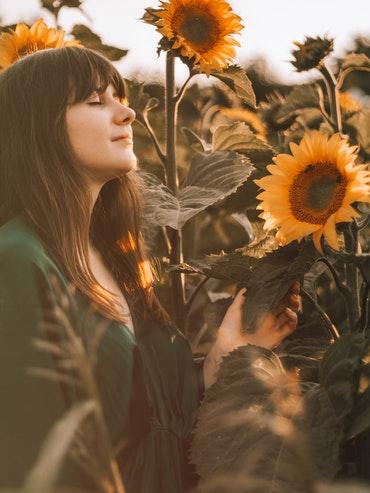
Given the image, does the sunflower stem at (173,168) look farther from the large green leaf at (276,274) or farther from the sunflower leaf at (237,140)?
the large green leaf at (276,274)

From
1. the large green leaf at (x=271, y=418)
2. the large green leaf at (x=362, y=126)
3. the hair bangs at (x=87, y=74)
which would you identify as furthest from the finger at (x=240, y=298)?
the large green leaf at (x=362, y=126)

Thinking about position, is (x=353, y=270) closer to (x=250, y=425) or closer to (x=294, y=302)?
(x=294, y=302)

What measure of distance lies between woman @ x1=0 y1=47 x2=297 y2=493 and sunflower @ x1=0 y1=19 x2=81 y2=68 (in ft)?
Answer: 0.62

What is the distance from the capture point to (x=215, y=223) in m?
1.84

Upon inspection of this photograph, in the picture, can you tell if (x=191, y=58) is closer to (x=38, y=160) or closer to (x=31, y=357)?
(x=38, y=160)

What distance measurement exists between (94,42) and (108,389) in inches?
27.7

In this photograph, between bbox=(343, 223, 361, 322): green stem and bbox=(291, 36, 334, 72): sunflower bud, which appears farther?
bbox=(291, 36, 334, 72): sunflower bud

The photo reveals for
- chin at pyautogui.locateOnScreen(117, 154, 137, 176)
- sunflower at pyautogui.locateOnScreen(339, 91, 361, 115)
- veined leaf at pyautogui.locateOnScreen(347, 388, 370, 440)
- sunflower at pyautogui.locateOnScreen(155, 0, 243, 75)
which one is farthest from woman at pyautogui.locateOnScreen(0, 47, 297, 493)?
sunflower at pyautogui.locateOnScreen(339, 91, 361, 115)

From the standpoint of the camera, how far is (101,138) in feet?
3.62

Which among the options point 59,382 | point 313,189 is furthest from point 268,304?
point 59,382

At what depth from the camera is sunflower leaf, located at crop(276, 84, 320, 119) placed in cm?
138

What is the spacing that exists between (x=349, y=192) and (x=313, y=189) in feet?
0.17

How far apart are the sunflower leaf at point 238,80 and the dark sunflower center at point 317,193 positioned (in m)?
0.30

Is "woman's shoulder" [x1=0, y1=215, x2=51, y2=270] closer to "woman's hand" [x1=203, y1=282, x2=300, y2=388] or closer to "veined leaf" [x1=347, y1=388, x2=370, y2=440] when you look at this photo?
"woman's hand" [x1=203, y1=282, x2=300, y2=388]
